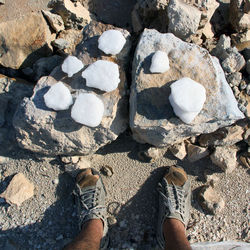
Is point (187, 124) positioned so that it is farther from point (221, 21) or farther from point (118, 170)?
point (221, 21)

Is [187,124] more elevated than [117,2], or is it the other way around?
[117,2]

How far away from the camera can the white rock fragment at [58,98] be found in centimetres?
195

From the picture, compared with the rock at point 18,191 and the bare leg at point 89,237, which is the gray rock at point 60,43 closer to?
the rock at point 18,191

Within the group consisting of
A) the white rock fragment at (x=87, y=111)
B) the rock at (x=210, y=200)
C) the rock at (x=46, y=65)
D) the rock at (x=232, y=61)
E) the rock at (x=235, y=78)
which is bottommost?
the rock at (x=210, y=200)

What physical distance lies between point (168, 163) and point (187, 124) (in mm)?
823

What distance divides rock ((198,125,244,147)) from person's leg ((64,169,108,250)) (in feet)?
3.75

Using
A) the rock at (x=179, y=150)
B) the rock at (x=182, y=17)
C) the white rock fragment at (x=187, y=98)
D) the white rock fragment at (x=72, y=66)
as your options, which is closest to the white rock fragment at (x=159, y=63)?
the white rock fragment at (x=187, y=98)

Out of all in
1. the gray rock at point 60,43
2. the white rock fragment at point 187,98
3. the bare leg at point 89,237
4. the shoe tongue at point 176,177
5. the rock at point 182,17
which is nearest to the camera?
the white rock fragment at point 187,98

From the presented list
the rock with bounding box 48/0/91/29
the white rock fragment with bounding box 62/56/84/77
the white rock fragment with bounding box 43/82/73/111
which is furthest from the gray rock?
the white rock fragment with bounding box 43/82/73/111

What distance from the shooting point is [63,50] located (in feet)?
8.77

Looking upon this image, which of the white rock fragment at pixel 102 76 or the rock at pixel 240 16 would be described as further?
the rock at pixel 240 16

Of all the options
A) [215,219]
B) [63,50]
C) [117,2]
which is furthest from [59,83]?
[215,219]

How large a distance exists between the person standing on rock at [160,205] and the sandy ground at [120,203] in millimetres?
102

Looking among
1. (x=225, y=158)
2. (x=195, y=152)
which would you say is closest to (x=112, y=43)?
(x=195, y=152)
